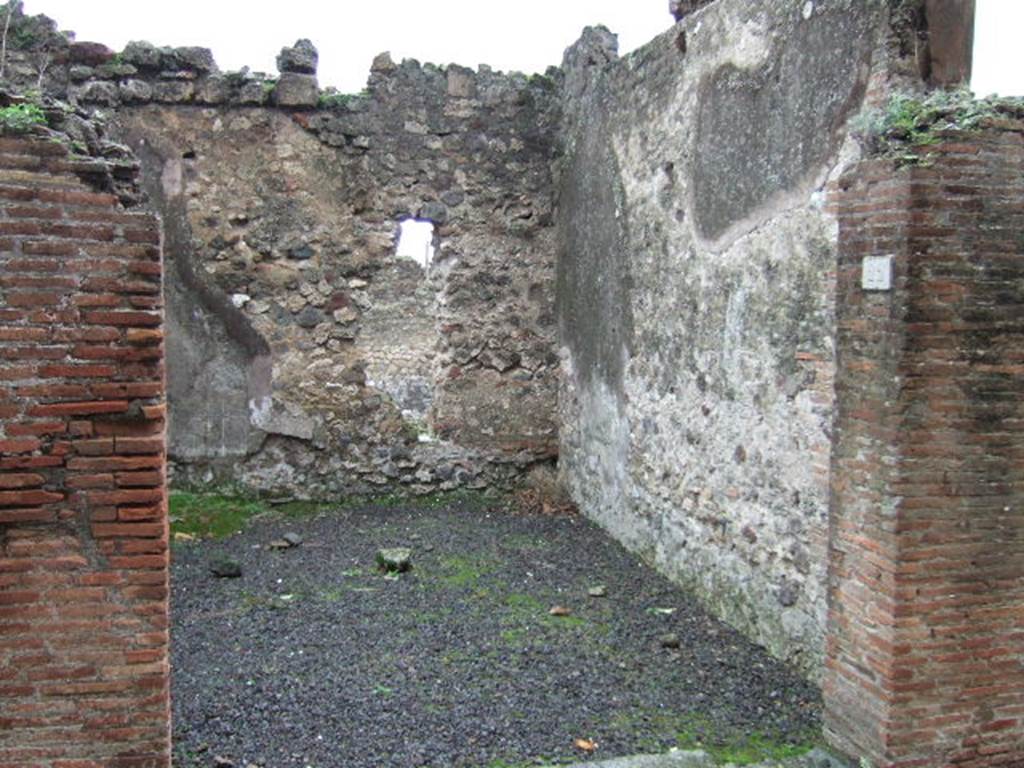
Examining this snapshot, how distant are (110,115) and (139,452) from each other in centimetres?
564

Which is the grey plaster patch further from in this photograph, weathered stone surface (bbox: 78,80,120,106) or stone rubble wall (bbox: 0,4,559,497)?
weathered stone surface (bbox: 78,80,120,106)

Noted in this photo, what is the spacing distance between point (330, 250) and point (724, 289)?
4.05 meters

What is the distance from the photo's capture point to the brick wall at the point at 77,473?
3.19 metres

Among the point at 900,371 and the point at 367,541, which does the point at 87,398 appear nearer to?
the point at 900,371

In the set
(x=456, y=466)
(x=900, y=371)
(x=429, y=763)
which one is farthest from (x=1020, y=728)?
(x=456, y=466)

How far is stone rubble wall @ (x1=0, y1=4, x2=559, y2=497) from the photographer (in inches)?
322

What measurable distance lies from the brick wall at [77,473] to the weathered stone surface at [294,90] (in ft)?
17.6

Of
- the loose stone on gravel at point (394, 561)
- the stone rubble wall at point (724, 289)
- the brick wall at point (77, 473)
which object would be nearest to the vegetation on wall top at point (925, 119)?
the stone rubble wall at point (724, 289)

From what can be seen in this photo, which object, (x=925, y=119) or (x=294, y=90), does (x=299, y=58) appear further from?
(x=925, y=119)

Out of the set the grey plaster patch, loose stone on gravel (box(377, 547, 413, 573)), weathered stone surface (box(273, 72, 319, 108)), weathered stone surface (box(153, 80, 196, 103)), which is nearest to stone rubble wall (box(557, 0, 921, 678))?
the grey plaster patch

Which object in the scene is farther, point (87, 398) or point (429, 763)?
point (429, 763)

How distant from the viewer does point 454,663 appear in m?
5.27

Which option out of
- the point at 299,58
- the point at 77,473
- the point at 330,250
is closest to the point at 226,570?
the point at 330,250

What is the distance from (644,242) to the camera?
7.03 meters
